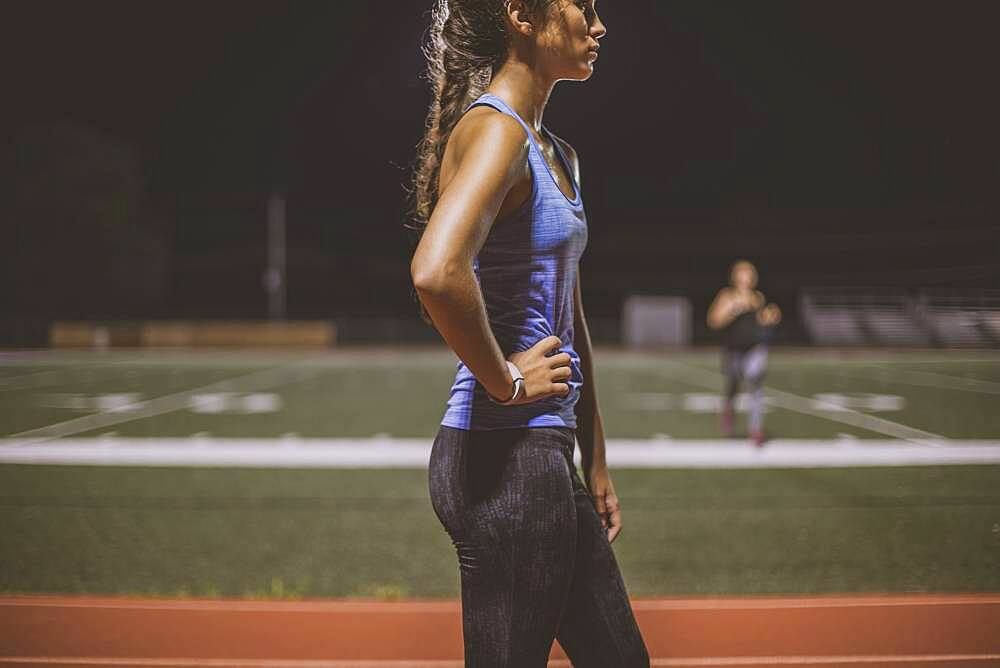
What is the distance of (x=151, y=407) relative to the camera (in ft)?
40.0

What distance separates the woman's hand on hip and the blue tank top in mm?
25

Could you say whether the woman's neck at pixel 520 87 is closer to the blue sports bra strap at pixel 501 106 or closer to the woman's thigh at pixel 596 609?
the blue sports bra strap at pixel 501 106

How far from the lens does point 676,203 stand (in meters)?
45.8

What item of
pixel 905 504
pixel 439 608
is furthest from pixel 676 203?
pixel 439 608

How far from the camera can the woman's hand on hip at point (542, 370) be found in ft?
4.68

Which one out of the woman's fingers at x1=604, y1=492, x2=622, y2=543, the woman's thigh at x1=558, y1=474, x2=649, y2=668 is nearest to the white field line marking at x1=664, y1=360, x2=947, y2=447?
the woman's fingers at x1=604, y1=492, x2=622, y2=543

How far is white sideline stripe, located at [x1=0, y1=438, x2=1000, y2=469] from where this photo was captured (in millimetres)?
7379

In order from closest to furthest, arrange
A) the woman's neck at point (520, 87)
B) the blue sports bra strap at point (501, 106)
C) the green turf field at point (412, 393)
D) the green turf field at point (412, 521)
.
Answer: the blue sports bra strap at point (501, 106)
the woman's neck at point (520, 87)
the green turf field at point (412, 521)
the green turf field at point (412, 393)

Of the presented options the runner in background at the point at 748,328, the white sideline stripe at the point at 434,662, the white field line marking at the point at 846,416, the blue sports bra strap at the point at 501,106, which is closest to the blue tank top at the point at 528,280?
the blue sports bra strap at the point at 501,106

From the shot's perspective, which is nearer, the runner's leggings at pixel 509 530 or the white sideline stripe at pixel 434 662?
the runner's leggings at pixel 509 530

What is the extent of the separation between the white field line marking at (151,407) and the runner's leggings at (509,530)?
3.21 metres

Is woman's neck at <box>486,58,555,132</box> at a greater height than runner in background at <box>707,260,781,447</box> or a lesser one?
greater

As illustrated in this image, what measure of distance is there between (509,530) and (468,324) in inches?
13.9

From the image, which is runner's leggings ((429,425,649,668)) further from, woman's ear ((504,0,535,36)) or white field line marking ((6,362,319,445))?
white field line marking ((6,362,319,445))
